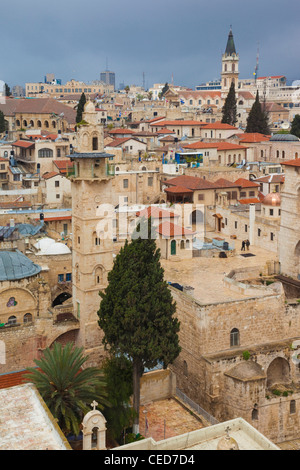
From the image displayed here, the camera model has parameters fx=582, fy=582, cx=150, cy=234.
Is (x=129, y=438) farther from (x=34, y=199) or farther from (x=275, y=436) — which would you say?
(x=34, y=199)

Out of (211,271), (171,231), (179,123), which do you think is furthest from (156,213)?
(179,123)

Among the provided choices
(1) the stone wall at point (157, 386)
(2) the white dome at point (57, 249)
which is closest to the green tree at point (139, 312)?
(1) the stone wall at point (157, 386)

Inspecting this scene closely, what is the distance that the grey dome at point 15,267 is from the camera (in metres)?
30.0

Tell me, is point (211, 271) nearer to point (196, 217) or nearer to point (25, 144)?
point (196, 217)

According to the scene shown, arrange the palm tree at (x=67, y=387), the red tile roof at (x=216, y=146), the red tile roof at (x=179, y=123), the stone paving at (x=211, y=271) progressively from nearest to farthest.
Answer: the palm tree at (x=67, y=387)
the stone paving at (x=211, y=271)
the red tile roof at (x=216, y=146)
the red tile roof at (x=179, y=123)

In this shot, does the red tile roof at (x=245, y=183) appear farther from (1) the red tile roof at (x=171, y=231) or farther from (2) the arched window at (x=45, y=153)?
(2) the arched window at (x=45, y=153)

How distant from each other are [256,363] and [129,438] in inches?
286

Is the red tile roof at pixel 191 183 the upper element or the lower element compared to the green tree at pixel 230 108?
lower

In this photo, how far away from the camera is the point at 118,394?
76.4 feet

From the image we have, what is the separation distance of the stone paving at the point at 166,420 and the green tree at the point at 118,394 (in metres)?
1.06

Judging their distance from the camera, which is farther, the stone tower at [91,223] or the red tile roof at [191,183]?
the red tile roof at [191,183]

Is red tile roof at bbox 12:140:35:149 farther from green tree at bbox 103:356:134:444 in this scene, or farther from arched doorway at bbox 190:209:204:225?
green tree at bbox 103:356:134:444

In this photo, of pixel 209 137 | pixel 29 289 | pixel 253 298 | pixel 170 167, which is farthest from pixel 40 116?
pixel 253 298

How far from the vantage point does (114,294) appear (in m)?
23.8
